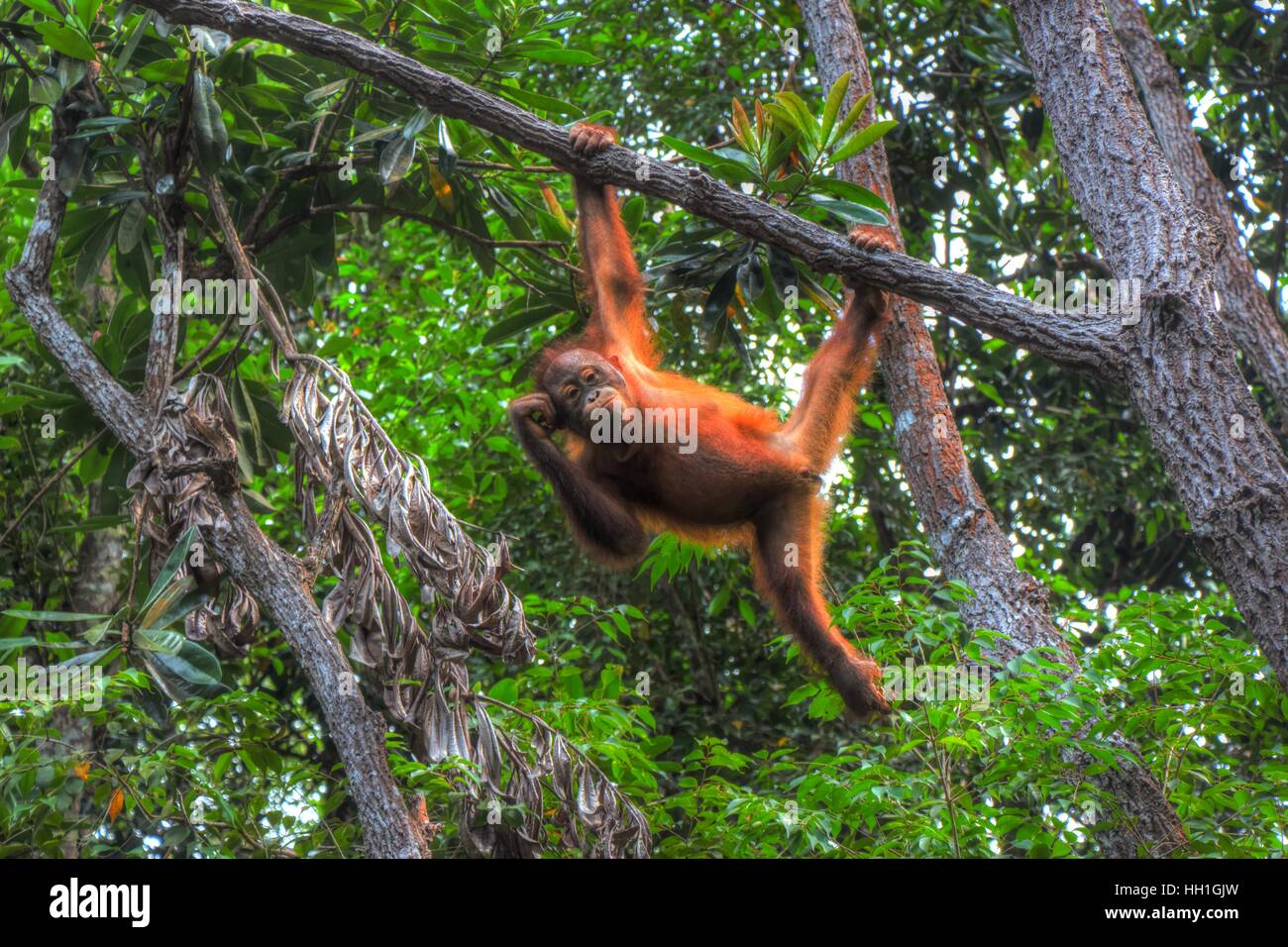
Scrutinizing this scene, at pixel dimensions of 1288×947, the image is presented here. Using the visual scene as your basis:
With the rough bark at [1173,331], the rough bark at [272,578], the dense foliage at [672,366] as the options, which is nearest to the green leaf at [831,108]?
the dense foliage at [672,366]

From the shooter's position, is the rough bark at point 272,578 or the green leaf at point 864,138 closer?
the rough bark at point 272,578

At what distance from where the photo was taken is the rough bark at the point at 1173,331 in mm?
3393

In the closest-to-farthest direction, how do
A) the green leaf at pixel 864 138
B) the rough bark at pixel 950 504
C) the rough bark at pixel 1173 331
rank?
the rough bark at pixel 1173 331, the green leaf at pixel 864 138, the rough bark at pixel 950 504

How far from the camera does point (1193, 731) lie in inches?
158

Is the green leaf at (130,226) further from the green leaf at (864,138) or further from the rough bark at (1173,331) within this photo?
the rough bark at (1173,331)

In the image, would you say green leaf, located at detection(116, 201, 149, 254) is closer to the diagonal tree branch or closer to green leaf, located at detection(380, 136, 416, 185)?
the diagonal tree branch

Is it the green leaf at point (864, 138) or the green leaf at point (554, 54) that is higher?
the green leaf at point (554, 54)

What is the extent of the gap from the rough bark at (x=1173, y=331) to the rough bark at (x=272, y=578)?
231 cm

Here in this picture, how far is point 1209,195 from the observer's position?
635 centimetres

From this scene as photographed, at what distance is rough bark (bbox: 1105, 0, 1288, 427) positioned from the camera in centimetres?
596

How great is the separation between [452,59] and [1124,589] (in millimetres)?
3397

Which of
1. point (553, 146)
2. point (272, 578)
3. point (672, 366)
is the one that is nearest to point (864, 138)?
point (553, 146)

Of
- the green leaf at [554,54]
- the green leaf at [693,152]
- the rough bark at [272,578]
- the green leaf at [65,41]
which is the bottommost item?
the rough bark at [272,578]

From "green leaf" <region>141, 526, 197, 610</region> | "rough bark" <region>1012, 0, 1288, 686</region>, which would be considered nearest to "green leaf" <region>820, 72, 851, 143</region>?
"rough bark" <region>1012, 0, 1288, 686</region>
